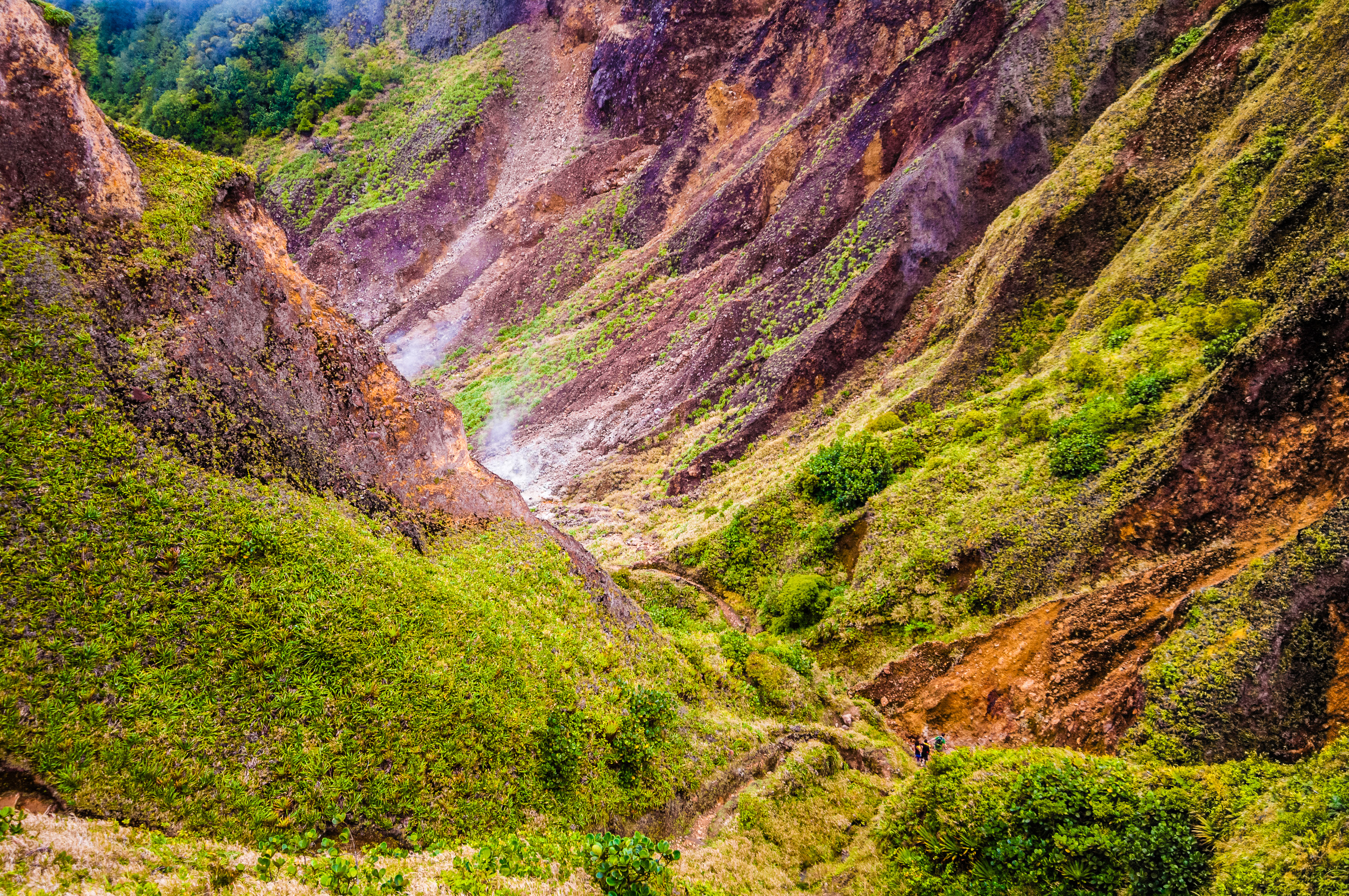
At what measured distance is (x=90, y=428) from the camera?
7594mm

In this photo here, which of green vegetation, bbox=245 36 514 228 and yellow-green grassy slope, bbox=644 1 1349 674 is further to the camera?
green vegetation, bbox=245 36 514 228

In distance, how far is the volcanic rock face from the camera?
8.42 m

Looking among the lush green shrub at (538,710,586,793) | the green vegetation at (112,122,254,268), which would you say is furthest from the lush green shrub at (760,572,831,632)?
the green vegetation at (112,122,254,268)

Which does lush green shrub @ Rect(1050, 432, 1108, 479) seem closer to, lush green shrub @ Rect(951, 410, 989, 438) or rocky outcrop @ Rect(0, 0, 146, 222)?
lush green shrub @ Rect(951, 410, 989, 438)

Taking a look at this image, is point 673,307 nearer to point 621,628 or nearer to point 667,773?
point 621,628

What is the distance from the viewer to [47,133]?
857 cm

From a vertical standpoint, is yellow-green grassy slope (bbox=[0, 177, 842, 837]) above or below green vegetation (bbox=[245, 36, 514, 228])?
below

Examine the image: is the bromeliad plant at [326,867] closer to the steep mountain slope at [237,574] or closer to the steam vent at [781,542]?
the steam vent at [781,542]

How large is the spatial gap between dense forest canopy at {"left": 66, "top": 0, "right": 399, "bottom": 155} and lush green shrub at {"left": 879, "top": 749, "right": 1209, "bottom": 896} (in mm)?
64601

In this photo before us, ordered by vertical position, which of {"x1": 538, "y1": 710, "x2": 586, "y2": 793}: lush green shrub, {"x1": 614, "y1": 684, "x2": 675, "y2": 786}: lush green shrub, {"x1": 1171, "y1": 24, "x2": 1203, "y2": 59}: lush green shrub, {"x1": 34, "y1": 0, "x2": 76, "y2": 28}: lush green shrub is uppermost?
{"x1": 34, "y1": 0, "x2": 76, "y2": 28}: lush green shrub

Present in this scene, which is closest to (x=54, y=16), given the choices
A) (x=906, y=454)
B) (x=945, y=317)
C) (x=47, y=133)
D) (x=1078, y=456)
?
(x=47, y=133)

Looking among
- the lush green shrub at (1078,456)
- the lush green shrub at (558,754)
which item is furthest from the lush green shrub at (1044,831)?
the lush green shrub at (1078,456)

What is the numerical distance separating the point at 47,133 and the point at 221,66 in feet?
203

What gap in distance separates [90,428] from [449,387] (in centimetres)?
3180
